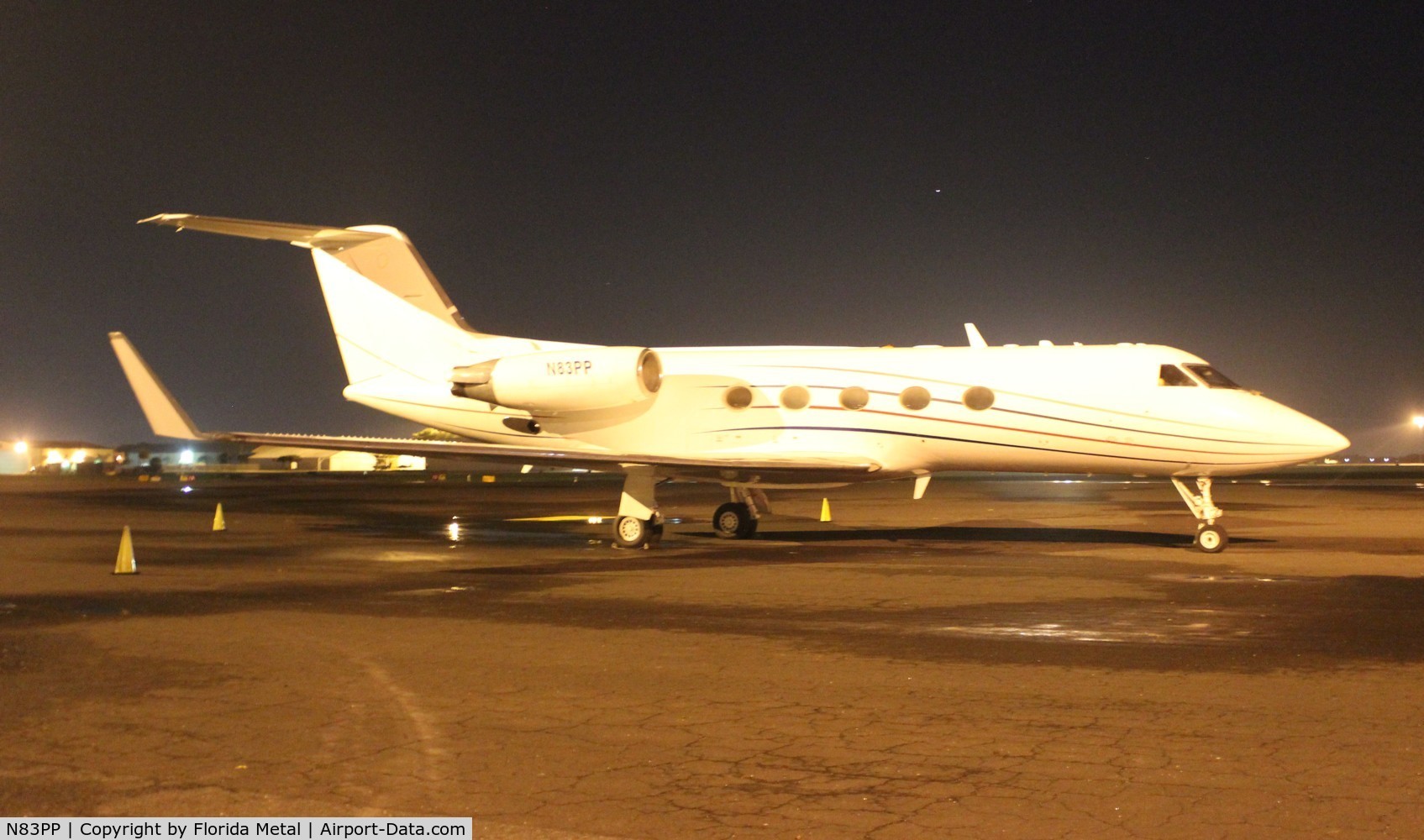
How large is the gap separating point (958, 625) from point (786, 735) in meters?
4.17

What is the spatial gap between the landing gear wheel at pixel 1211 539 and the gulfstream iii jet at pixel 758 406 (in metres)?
0.03

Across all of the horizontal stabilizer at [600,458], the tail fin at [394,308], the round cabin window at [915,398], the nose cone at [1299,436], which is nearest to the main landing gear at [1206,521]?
the nose cone at [1299,436]

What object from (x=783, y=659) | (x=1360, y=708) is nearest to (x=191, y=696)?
(x=783, y=659)

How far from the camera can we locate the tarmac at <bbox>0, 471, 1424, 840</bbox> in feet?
16.8

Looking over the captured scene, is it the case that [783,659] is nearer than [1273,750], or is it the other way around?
[1273,750]

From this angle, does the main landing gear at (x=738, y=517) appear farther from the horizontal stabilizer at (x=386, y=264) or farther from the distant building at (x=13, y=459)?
the distant building at (x=13, y=459)

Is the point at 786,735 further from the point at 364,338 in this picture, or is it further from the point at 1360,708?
the point at 364,338

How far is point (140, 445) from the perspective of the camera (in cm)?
10175

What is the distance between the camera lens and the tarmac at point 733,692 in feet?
16.8

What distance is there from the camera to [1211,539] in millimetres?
16906
